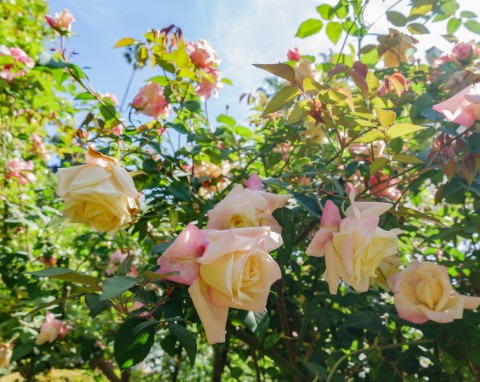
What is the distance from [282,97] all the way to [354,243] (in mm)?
303

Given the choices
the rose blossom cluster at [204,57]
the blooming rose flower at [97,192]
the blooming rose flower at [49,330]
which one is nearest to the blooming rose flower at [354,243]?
the blooming rose flower at [97,192]

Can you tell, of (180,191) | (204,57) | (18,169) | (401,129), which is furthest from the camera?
(18,169)

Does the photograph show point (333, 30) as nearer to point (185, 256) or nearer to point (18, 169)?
point (185, 256)

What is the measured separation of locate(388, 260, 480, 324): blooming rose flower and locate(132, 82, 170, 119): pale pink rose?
2.78 feet

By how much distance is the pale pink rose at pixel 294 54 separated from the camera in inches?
57.0

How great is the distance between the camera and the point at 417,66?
1.63m

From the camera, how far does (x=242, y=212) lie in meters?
0.68

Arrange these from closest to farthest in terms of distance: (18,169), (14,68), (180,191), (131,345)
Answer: (131,345) < (180,191) < (14,68) < (18,169)

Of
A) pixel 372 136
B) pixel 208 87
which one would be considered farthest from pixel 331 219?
pixel 208 87

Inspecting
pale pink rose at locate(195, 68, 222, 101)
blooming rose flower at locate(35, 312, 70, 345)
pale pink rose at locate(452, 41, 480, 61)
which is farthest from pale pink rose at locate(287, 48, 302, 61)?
blooming rose flower at locate(35, 312, 70, 345)

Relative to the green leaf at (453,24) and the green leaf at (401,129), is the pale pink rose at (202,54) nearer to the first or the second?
the green leaf at (401,129)

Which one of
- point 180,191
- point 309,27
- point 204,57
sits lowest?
point 180,191

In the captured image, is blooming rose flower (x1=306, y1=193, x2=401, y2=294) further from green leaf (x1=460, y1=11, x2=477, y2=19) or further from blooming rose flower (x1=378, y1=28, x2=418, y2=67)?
green leaf (x1=460, y1=11, x2=477, y2=19)

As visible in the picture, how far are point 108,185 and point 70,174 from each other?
0.08m
